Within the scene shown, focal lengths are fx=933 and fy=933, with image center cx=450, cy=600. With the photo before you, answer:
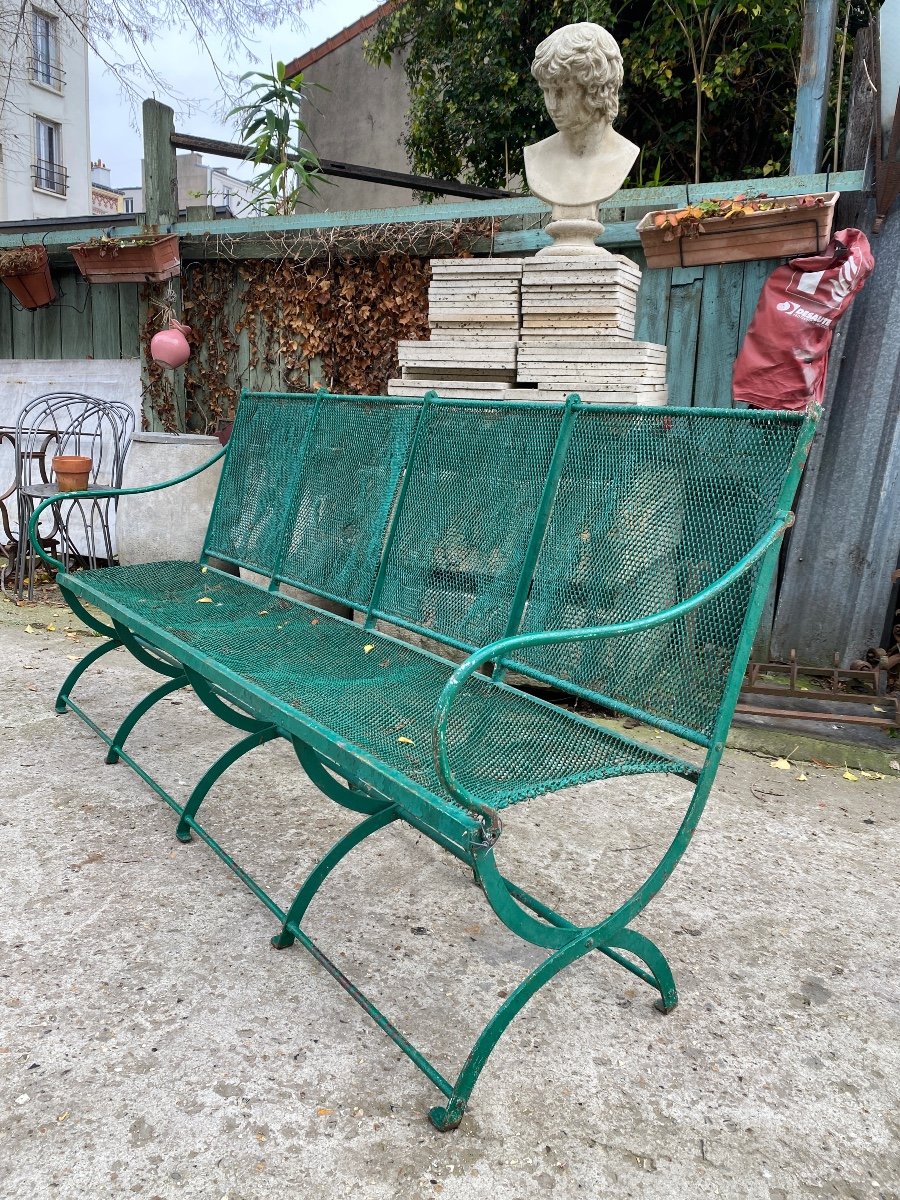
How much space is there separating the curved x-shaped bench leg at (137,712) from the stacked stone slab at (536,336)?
1898 millimetres

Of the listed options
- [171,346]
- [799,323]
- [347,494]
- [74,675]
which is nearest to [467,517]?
[347,494]

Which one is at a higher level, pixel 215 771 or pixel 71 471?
pixel 71 471

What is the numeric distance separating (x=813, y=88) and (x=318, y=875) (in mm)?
4228

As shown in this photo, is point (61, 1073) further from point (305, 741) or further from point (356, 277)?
point (356, 277)

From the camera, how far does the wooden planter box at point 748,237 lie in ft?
12.6

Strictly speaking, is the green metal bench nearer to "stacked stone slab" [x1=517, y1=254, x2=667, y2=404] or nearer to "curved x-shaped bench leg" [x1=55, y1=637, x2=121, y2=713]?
"curved x-shaped bench leg" [x1=55, y1=637, x2=121, y2=713]

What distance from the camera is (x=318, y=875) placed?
2.10 meters

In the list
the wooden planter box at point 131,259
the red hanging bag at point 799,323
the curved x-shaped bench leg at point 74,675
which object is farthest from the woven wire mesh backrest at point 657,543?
the wooden planter box at point 131,259

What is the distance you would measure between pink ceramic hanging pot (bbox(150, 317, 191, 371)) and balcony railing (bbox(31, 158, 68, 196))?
28.2 m

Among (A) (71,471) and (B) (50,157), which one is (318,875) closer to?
(A) (71,471)

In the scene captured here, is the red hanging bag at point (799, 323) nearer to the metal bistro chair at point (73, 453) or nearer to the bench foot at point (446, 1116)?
the bench foot at point (446, 1116)

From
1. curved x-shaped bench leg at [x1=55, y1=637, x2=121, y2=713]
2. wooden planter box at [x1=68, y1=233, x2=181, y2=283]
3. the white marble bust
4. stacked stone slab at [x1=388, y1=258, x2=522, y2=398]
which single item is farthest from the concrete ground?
wooden planter box at [x1=68, y1=233, x2=181, y2=283]

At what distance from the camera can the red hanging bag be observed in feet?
12.7

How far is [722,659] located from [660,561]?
0.30m
